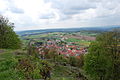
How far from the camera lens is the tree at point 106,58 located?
66.7ft

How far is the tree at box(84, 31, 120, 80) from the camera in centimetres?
2034

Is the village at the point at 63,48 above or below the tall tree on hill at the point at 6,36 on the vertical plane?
below

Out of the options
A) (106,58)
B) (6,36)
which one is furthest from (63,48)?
(106,58)

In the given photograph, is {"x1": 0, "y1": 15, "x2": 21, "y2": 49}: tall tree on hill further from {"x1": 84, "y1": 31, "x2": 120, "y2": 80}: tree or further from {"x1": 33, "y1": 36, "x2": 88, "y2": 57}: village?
{"x1": 84, "y1": 31, "x2": 120, "y2": 80}: tree

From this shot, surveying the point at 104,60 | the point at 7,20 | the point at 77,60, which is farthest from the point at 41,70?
the point at 77,60

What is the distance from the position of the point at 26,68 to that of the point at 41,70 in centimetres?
88

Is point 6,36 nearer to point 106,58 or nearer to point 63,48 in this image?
point 106,58

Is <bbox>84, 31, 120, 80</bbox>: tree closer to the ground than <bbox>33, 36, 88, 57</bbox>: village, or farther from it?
farther from it

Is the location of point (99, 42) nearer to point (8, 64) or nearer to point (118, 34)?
point (118, 34)

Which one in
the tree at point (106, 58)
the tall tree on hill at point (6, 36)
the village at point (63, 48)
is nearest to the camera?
the tree at point (106, 58)

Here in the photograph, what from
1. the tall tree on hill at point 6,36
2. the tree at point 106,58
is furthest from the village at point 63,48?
the tree at point 106,58

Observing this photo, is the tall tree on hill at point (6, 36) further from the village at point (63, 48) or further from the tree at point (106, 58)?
the tree at point (106, 58)

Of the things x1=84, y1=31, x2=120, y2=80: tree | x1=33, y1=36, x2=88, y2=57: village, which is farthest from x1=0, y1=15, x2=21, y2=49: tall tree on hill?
x1=84, y1=31, x2=120, y2=80: tree

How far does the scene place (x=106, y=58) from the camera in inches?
815
